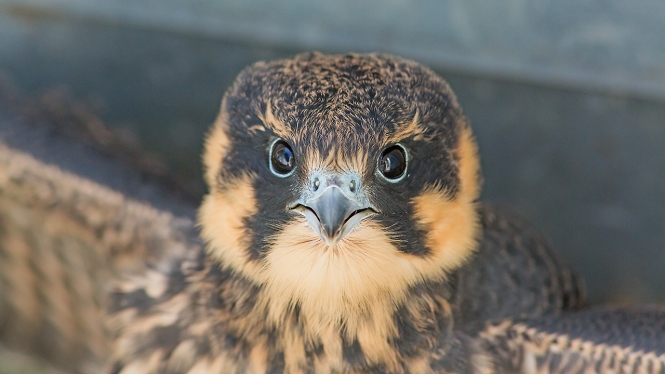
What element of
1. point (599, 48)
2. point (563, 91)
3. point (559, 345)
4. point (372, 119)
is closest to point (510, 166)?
point (563, 91)

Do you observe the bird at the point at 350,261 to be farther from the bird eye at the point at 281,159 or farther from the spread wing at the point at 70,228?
the spread wing at the point at 70,228

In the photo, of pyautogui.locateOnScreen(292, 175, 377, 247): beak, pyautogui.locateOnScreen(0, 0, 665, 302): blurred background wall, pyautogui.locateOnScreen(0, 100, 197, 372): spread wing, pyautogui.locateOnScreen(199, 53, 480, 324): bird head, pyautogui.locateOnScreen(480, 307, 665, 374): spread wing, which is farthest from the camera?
pyautogui.locateOnScreen(0, 0, 665, 302): blurred background wall

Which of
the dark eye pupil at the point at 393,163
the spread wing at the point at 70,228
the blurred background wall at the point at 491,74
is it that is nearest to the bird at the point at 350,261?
the dark eye pupil at the point at 393,163

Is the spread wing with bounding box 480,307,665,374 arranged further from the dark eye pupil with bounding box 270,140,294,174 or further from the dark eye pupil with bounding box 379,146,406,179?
the dark eye pupil with bounding box 270,140,294,174

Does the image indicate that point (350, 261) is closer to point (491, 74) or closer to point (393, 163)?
point (393, 163)

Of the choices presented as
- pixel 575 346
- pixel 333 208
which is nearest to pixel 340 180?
pixel 333 208

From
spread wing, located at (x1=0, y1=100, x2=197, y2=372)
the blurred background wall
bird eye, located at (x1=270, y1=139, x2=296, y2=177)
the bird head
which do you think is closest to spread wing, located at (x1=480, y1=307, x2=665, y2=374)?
the bird head
